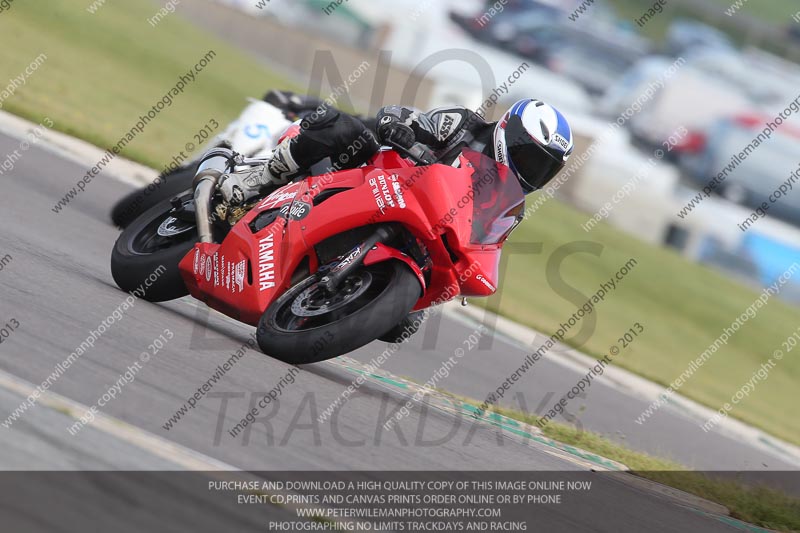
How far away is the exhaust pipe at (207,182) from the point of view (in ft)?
21.5

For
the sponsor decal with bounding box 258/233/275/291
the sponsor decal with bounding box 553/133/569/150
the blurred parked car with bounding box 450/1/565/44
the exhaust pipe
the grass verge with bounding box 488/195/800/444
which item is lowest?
the blurred parked car with bounding box 450/1/565/44

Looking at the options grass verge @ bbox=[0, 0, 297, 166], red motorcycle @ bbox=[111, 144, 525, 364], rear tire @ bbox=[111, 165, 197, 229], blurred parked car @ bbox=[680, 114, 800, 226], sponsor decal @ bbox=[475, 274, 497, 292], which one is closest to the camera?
red motorcycle @ bbox=[111, 144, 525, 364]

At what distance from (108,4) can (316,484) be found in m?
27.1

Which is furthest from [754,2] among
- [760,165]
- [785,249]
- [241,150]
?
[241,150]

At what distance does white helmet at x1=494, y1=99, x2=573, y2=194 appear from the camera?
6012 millimetres

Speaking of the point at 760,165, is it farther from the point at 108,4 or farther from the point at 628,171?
the point at 108,4

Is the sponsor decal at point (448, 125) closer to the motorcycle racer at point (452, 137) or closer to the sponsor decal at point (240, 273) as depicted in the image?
the motorcycle racer at point (452, 137)

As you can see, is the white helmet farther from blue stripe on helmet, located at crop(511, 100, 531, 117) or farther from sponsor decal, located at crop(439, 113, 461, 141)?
sponsor decal, located at crop(439, 113, 461, 141)

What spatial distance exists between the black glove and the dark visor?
0.51m

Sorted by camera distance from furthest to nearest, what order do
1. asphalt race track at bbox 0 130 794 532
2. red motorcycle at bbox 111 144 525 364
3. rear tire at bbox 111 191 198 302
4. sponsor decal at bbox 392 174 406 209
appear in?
rear tire at bbox 111 191 198 302, sponsor decal at bbox 392 174 406 209, red motorcycle at bbox 111 144 525 364, asphalt race track at bbox 0 130 794 532

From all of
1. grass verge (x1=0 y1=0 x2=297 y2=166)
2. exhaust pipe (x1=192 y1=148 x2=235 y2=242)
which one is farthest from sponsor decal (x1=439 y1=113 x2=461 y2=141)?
grass verge (x1=0 y1=0 x2=297 y2=166)

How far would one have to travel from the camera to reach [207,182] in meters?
6.66

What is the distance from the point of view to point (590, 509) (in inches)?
197

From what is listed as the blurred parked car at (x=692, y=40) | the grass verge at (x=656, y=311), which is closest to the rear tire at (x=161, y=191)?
the grass verge at (x=656, y=311)
